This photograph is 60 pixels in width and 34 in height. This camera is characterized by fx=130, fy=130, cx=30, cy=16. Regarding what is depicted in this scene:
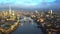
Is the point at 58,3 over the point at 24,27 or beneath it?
over

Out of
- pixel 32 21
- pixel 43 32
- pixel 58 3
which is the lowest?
pixel 43 32

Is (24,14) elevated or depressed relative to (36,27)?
elevated

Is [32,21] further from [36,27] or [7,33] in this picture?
[7,33]

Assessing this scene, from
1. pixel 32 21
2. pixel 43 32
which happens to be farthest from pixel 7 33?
pixel 43 32

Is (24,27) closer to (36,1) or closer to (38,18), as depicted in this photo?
(38,18)

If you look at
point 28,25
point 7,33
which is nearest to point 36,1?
point 28,25

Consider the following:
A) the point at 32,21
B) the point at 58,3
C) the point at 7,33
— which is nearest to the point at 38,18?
the point at 32,21
